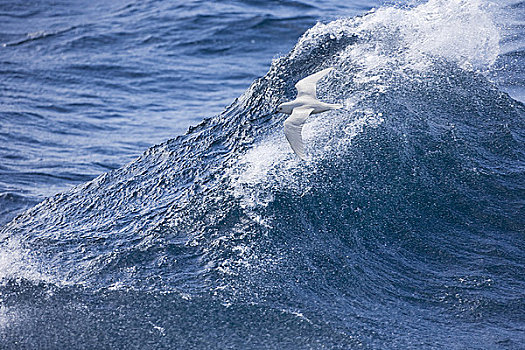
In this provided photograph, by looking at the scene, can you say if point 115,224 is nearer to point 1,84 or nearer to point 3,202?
point 3,202

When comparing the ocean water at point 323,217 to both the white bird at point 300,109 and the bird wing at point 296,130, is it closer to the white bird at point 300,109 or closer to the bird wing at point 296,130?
the white bird at point 300,109

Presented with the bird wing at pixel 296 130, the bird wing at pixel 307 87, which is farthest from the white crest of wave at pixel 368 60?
the bird wing at pixel 296 130

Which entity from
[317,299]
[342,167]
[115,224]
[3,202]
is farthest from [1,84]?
[317,299]

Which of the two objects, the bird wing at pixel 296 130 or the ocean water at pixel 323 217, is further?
the bird wing at pixel 296 130

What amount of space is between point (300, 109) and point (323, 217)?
1.20m

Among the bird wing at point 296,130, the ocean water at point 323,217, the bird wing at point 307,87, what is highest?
the bird wing at point 307,87

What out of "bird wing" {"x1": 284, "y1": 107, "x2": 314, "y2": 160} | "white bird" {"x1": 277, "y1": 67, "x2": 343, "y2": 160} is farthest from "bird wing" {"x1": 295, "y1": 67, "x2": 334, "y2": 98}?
"bird wing" {"x1": 284, "y1": 107, "x2": 314, "y2": 160}

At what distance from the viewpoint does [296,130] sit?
681cm

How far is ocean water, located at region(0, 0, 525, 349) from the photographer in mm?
6484

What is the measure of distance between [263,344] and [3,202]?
18.0 feet

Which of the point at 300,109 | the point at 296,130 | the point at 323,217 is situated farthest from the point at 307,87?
the point at 323,217

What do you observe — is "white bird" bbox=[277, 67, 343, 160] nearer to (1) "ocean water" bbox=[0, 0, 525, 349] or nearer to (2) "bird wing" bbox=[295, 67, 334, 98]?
(2) "bird wing" bbox=[295, 67, 334, 98]

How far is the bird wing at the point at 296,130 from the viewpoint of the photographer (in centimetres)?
662

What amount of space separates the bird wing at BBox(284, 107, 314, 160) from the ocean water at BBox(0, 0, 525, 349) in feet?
3.06
